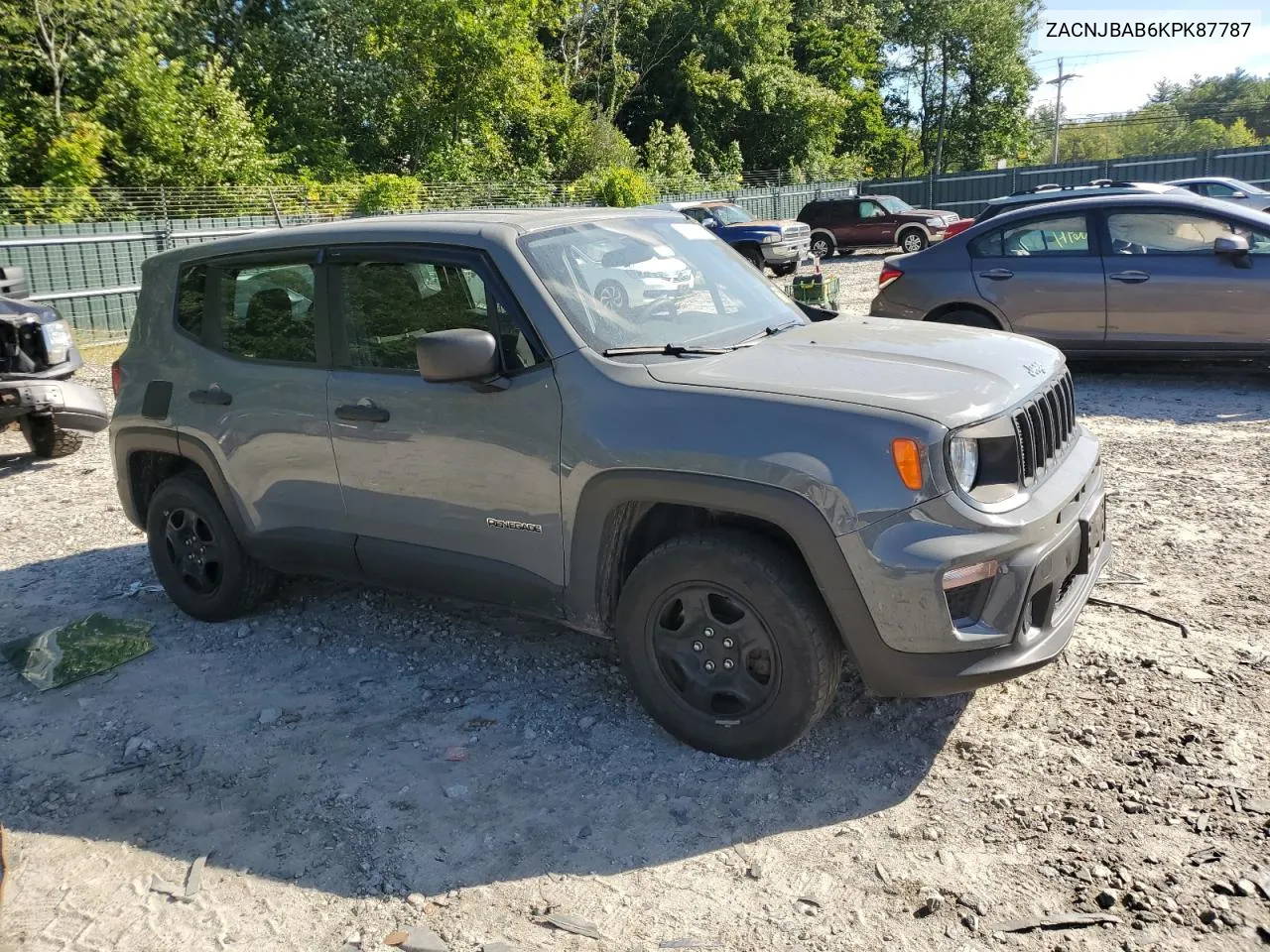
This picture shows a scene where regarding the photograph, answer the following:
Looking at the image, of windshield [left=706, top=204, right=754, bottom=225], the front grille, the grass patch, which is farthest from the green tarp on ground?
windshield [left=706, top=204, right=754, bottom=225]

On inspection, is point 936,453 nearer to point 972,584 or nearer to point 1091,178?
point 972,584

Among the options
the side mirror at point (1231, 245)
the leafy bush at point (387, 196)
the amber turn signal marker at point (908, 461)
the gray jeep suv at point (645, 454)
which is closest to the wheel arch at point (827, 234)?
the leafy bush at point (387, 196)

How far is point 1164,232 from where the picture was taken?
8.89 m

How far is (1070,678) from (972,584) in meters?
1.18

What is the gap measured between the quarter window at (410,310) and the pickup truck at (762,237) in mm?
18717

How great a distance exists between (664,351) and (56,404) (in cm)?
608

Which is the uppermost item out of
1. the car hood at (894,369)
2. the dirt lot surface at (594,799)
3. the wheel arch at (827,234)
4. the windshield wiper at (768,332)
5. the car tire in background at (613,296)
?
the car tire in background at (613,296)

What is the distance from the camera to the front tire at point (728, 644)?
3.41 meters

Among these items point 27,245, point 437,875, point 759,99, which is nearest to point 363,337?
point 437,875

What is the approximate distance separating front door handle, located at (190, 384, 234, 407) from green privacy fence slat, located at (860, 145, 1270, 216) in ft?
115

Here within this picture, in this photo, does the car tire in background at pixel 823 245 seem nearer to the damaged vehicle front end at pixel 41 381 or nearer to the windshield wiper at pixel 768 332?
the damaged vehicle front end at pixel 41 381

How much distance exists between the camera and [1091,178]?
3541cm

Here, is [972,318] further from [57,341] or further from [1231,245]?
[57,341]

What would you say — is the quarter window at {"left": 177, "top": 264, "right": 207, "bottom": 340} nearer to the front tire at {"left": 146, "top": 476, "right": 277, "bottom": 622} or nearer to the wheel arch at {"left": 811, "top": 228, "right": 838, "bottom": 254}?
the front tire at {"left": 146, "top": 476, "right": 277, "bottom": 622}
